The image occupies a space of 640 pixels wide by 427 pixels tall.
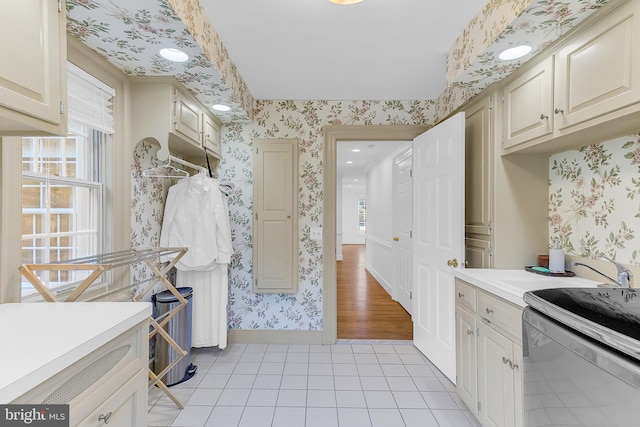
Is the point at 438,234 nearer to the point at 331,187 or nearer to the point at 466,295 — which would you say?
the point at 466,295

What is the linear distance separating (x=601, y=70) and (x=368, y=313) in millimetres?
3398

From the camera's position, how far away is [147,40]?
1612mm

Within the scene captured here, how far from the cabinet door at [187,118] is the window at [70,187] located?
396 mm

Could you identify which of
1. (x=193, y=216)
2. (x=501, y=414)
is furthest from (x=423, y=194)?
(x=193, y=216)

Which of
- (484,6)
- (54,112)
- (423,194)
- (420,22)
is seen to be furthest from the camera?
(423,194)

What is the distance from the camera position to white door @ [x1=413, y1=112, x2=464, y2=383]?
226 centimetres

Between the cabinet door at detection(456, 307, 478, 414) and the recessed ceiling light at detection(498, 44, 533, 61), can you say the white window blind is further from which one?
the cabinet door at detection(456, 307, 478, 414)

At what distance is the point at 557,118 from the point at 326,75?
1.65m

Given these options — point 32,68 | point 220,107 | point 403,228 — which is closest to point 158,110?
point 220,107

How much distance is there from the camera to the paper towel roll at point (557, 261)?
1.81 m

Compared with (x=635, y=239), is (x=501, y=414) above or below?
below

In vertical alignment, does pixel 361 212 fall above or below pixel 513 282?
above

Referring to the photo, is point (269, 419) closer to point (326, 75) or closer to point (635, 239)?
point (635, 239)

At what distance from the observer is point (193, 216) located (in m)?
2.44
